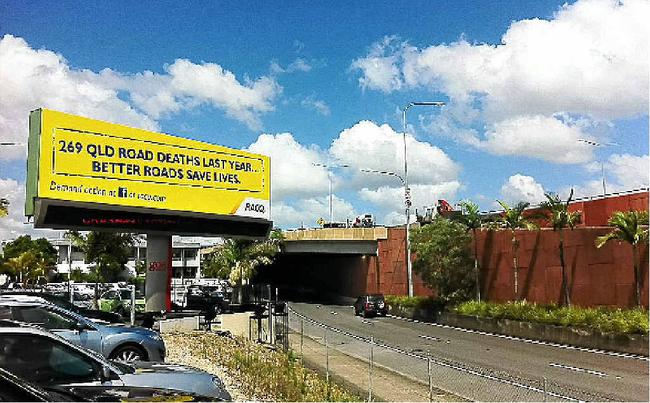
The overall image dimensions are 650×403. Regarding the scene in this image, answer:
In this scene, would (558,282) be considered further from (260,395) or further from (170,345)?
(260,395)

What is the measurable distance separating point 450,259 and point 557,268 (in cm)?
728

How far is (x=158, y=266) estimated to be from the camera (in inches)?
1186

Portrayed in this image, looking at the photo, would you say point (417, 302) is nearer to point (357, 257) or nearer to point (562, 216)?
point (562, 216)

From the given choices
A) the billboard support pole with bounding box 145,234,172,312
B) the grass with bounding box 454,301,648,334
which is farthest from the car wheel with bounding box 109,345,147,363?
the grass with bounding box 454,301,648,334

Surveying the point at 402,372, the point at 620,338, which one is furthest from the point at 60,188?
the point at 620,338

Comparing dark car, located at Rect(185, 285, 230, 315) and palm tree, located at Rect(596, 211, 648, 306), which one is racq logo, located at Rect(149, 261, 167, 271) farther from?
palm tree, located at Rect(596, 211, 648, 306)

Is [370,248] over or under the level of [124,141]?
under

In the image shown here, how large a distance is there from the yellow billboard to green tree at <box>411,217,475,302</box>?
10.7 meters

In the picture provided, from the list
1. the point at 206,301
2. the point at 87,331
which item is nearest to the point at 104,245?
the point at 206,301

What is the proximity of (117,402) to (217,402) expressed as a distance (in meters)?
1.15

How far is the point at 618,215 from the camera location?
25.5 m

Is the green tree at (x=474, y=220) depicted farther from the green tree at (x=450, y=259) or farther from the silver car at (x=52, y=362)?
the silver car at (x=52, y=362)

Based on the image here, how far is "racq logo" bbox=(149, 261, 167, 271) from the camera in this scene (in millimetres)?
30034

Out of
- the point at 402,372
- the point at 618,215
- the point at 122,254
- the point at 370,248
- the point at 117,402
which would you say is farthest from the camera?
the point at 370,248
